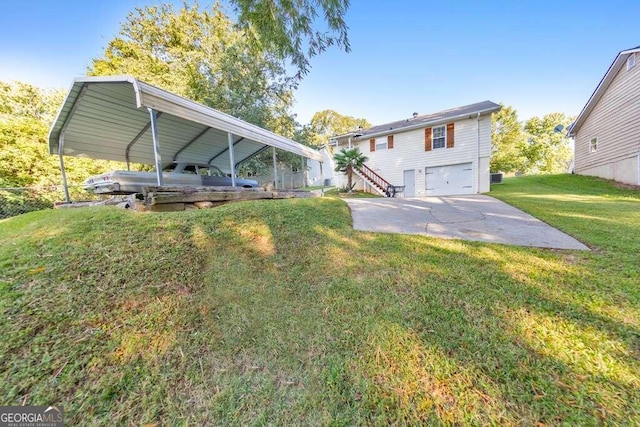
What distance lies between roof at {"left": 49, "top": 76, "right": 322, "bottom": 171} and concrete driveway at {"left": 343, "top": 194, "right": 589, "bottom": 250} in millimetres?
4509

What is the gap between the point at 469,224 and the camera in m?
4.76

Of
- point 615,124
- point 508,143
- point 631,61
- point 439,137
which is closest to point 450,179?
point 439,137

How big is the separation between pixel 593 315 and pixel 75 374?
3.92 metres

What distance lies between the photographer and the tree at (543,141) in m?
26.4

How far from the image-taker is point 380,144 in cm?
1499

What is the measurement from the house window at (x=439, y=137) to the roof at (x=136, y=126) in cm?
781

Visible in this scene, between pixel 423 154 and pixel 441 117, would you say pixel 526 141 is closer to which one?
pixel 441 117

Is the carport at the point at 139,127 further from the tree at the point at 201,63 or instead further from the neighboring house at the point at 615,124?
the neighboring house at the point at 615,124

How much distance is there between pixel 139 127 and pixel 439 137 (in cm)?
1344

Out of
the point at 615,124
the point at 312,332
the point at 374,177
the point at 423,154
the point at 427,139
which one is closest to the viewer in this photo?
the point at 312,332

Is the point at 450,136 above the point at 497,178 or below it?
above

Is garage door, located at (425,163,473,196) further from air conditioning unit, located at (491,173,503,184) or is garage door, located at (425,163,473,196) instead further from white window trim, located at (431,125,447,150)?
air conditioning unit, located at (491,173,503,184)

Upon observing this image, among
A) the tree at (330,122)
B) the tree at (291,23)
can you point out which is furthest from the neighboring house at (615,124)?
the tree at (330,122)

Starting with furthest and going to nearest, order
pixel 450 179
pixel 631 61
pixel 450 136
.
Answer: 1. pixel 450 179
2. pixel 450 136
3. pixel 631 61
